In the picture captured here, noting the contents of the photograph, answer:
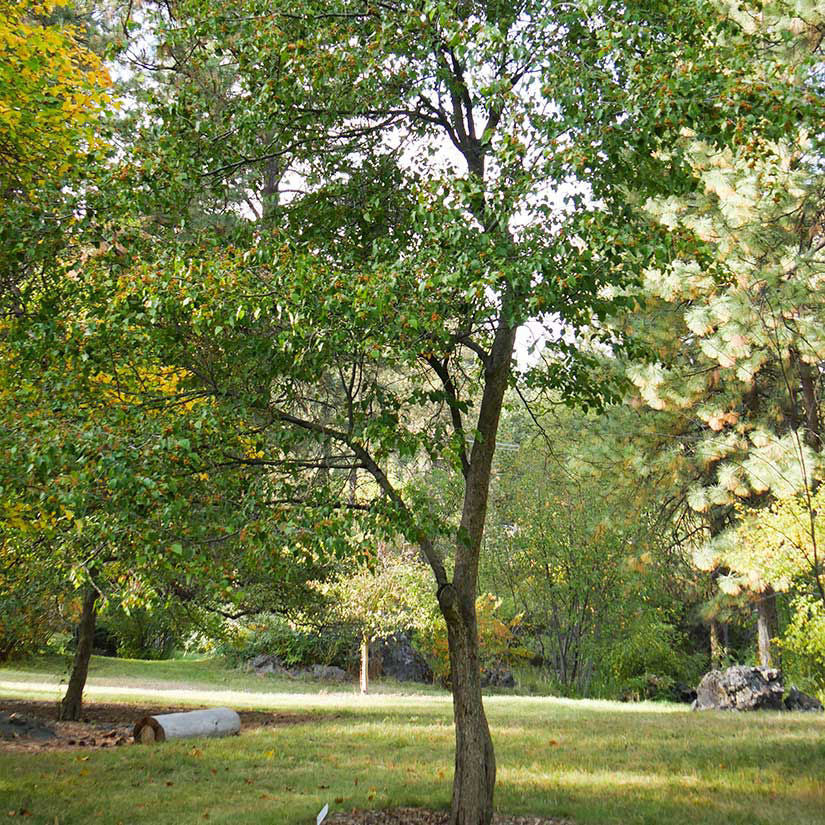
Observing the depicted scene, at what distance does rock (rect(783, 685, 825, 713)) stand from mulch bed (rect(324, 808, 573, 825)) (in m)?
10.2

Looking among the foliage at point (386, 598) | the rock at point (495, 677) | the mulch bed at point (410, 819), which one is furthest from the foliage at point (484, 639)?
the mulch bed at point (410, 819)

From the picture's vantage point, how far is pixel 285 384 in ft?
21.3

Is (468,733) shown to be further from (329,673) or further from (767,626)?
(329,673)

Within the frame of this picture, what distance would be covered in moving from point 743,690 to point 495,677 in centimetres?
996

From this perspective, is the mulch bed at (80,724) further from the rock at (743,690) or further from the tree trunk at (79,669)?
the rock at (743,690)

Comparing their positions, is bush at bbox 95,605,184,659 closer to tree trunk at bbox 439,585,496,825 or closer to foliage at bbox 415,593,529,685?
foliage at bbox 415,593,529,685

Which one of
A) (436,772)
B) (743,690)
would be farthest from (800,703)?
(436,772)

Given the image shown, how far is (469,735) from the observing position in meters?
6.14

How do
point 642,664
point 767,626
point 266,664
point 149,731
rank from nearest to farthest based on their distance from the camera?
point 149,731
point 767,626
point 642,664
point 266,664

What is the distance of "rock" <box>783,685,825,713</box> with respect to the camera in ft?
47.9

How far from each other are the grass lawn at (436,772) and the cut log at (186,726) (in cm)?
27

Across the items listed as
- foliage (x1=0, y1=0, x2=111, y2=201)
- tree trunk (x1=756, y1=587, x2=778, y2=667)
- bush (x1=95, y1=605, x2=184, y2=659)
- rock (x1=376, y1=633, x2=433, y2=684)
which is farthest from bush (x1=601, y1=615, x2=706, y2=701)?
foliage (x1=0, y1=0, x2=111, y2=201)

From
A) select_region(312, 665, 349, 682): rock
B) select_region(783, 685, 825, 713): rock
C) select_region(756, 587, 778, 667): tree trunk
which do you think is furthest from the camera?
select_region(312, 665, 349, 682): rock

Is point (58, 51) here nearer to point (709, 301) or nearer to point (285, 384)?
point (285, 384)
